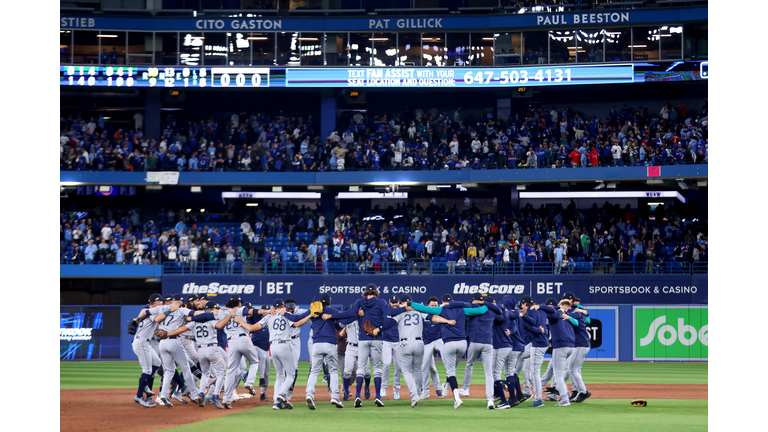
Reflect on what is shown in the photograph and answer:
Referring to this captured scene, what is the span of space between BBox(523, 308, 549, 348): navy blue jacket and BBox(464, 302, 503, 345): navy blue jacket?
2.70ft

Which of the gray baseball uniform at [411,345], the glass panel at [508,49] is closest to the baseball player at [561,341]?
the gray baseball uniform at [411,345]

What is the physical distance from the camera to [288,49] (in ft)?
116

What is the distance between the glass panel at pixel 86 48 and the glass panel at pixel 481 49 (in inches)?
644

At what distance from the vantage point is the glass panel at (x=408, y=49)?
3534cm

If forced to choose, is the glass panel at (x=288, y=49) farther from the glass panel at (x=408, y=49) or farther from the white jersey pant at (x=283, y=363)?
the white jersey pant at (x=283, y=363)

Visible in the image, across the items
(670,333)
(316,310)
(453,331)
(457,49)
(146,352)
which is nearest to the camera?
(316,310)

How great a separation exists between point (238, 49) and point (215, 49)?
1041mm

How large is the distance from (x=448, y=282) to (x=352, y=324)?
15119mm

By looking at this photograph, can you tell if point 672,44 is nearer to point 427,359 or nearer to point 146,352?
point 427,359

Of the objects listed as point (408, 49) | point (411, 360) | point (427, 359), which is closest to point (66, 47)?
point (408, 49)

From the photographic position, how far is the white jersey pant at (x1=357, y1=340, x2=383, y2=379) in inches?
577

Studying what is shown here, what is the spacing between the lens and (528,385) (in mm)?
15727
